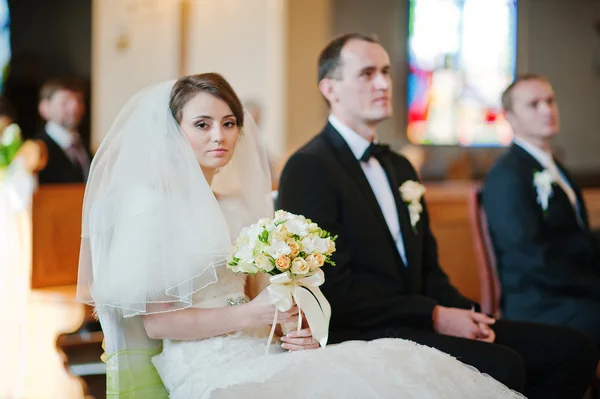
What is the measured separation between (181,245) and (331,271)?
2.30 feet

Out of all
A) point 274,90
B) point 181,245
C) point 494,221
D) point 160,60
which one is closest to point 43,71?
point 160,60

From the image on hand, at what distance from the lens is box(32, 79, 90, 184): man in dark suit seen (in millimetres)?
5652

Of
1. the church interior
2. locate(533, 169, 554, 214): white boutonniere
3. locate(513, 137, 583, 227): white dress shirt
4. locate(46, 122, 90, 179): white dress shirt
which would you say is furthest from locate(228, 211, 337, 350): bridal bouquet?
locate(46, 122, 90, 179): white dress shirt

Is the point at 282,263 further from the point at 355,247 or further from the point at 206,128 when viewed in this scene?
the point at 355,247

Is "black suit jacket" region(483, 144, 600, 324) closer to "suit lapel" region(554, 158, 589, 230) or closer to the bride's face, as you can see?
"suit lapel" region(554, 158, 589, 230)

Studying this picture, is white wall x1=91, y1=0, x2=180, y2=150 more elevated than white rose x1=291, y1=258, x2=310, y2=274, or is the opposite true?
white wall x1=91, y1=0, x2=180, y2=150

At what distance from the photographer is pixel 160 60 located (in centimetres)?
780

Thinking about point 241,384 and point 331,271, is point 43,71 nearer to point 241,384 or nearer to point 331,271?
point 331,271

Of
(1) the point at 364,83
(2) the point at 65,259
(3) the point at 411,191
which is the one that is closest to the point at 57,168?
(2) the point at 65,259

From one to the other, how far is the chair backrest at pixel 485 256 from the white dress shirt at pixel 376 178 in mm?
831

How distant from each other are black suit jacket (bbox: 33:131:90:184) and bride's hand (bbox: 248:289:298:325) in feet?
12.1

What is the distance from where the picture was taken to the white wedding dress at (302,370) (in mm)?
2127

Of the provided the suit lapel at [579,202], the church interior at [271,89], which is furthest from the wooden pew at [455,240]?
the suit lapel at [579,202]

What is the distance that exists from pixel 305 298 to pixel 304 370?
22 centimetres
